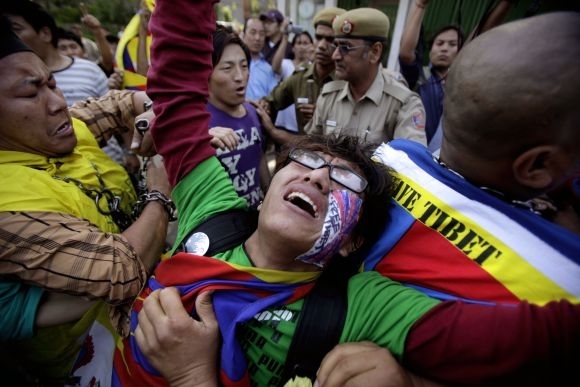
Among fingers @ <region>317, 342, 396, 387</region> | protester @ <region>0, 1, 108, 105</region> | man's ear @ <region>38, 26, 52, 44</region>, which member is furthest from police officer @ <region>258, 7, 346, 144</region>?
fingers @ <region>317, 342, 396, 387</region>

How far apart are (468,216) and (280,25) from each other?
693 cm

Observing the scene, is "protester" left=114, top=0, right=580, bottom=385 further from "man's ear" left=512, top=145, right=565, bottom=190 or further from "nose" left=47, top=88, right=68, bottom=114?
"nose" left=47, top=88, right=68, bottom=114

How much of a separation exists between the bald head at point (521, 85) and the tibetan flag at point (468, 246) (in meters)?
0.22

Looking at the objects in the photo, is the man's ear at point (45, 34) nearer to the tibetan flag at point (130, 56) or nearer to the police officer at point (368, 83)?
the tibetan flag at point (130, 56)

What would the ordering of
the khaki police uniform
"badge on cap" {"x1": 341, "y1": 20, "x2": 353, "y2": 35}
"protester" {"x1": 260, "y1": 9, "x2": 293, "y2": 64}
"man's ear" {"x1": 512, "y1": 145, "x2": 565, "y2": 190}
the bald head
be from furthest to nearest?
"protester" {"x1": 260, "y1": 9, "x2": 293, "y2": 64}, "badge on cap" {"x1": 341, "y1": 20, "x2": 353, "y2": 35}, the khaki police uniform, "man's ear" {"x1": 512, "y1": 145, "x2": 565, "y2": 190}, the bald head

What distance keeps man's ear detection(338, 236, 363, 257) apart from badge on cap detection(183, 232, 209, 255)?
0.65 m

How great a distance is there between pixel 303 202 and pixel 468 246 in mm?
708

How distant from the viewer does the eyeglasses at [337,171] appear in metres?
1.45

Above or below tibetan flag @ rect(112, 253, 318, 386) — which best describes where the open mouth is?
above

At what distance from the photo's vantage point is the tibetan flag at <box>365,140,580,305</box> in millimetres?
932

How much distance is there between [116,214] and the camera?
1744 millimetres

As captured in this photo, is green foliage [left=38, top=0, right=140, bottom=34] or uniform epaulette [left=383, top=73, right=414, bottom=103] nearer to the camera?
uniform epaulette [left=383, top=73, right=414, bottom=103]

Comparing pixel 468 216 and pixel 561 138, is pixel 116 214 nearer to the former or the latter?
pixel 468 216

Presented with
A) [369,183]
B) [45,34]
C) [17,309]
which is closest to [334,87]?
[369,183]
